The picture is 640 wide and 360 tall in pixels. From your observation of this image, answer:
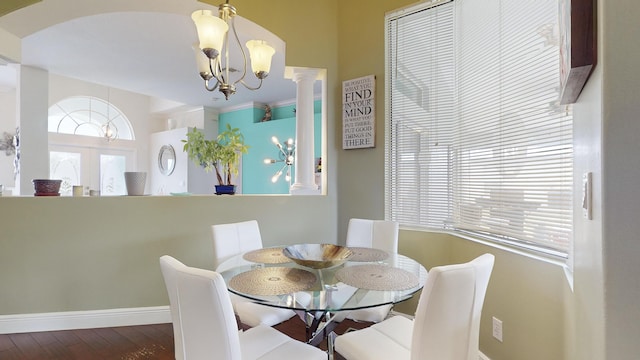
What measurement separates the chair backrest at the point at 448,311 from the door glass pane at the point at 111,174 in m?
7.72

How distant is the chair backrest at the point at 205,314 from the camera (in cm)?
107

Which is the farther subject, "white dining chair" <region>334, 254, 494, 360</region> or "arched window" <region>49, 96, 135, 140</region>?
"arched window" <region>49, 96, 135, 140</region>

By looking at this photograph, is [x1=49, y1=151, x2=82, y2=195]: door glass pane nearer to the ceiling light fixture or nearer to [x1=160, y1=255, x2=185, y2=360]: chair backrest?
the ceiling light fixture

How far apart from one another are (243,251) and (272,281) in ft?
2.85

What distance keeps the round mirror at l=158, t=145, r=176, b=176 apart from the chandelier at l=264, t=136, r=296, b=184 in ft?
9.10

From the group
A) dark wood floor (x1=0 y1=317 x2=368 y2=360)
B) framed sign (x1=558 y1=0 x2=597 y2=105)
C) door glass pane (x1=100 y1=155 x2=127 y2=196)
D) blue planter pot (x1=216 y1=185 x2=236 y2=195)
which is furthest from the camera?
door glass pane (x1=100 y1=155 x2=127 y2=196)

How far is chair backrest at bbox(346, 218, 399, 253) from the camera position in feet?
7.64

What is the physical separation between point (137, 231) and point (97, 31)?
7.83 ft

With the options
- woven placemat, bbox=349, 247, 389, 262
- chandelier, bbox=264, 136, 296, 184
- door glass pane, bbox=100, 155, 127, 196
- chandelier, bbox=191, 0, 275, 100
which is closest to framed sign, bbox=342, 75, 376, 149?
chandelier, bbox=191, 0, 275, 100

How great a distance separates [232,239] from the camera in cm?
223

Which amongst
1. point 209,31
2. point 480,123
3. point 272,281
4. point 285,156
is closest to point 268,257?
point 272,281

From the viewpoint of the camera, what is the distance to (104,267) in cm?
251

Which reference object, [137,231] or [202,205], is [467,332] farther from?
[137,231]

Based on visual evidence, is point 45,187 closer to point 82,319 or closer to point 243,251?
point 82,319
